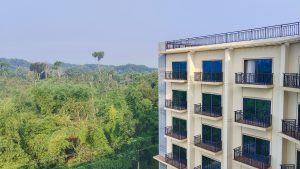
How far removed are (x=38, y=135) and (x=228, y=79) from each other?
19.9 meters

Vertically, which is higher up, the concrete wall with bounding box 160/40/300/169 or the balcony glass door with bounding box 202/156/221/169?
the concrete wall with bounding box 160/40/300/169

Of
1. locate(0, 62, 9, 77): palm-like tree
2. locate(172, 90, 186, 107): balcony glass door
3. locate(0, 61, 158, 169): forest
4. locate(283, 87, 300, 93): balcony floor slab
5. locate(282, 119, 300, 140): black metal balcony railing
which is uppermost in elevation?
locate(0, 62, 9, 77): palm-like tree

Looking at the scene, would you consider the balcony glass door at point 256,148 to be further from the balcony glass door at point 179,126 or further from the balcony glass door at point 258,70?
the balcony glass door at point 179,126

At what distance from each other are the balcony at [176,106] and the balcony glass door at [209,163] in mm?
3013

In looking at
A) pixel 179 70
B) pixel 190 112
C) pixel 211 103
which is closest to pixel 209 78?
pixel 211 103

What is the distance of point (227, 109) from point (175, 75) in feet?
15.1

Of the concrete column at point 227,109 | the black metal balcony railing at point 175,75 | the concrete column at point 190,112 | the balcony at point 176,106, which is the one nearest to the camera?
the concrete column at point 227,109

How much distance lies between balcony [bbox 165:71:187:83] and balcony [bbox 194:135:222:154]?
3.41 meters

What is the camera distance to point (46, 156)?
27.1 metres

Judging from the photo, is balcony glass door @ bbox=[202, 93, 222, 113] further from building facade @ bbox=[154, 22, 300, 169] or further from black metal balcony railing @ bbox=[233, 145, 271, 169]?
black metal balcony railing @ bbox=[233, 145, 271, 169]

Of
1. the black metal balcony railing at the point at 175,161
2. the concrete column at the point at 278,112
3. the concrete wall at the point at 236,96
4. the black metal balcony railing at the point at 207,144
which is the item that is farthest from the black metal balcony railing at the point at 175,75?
the concrete column at the point at 278,112

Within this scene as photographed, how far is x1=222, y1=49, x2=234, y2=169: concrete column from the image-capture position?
1462cm

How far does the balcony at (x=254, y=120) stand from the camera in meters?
13.0

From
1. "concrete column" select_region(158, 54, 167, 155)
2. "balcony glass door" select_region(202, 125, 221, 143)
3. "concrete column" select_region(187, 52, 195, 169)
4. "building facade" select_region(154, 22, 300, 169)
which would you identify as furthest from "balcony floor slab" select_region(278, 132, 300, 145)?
"concrete column" select_region(158, 54, 167, 155)
